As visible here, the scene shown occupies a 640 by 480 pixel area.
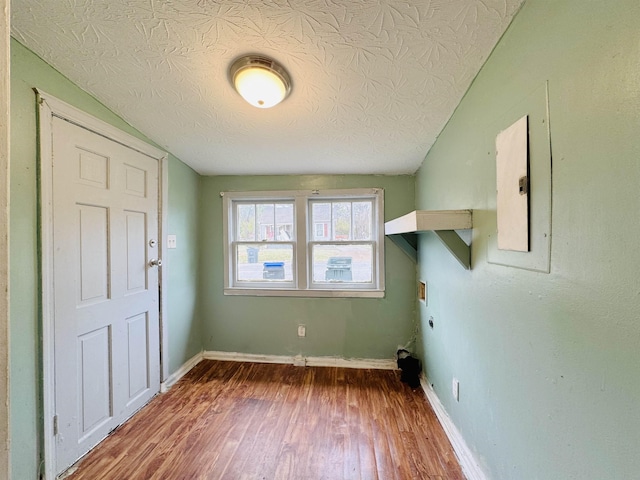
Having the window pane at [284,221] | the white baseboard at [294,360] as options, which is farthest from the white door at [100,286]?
the window pane at [284,221]

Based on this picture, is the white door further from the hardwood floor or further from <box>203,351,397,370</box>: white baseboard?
<box>203,351,397,370</box>: white baseboard

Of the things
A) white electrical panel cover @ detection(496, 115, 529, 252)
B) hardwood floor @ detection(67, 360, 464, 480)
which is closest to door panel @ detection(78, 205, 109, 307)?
hardwood floor @ detection(67, 360, 464, 480)

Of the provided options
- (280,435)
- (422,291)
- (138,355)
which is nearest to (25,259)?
(138,355)

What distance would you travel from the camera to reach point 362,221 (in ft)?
8.73

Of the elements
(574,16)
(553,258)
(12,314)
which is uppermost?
(574,16)

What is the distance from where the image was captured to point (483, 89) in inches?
46.1

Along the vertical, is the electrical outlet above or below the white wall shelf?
below

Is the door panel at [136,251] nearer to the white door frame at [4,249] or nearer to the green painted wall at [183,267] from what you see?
the green painted wall at [183,267]

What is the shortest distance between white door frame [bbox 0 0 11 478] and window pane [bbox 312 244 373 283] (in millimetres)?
2289

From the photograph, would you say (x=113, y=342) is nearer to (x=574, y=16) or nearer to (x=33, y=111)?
(x=33, y=111)

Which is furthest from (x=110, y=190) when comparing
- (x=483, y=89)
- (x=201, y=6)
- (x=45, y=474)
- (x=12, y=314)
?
(x=483, y=89)

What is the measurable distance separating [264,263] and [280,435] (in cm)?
154

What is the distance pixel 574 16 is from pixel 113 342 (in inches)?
103

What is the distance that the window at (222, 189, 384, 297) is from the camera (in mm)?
2619
